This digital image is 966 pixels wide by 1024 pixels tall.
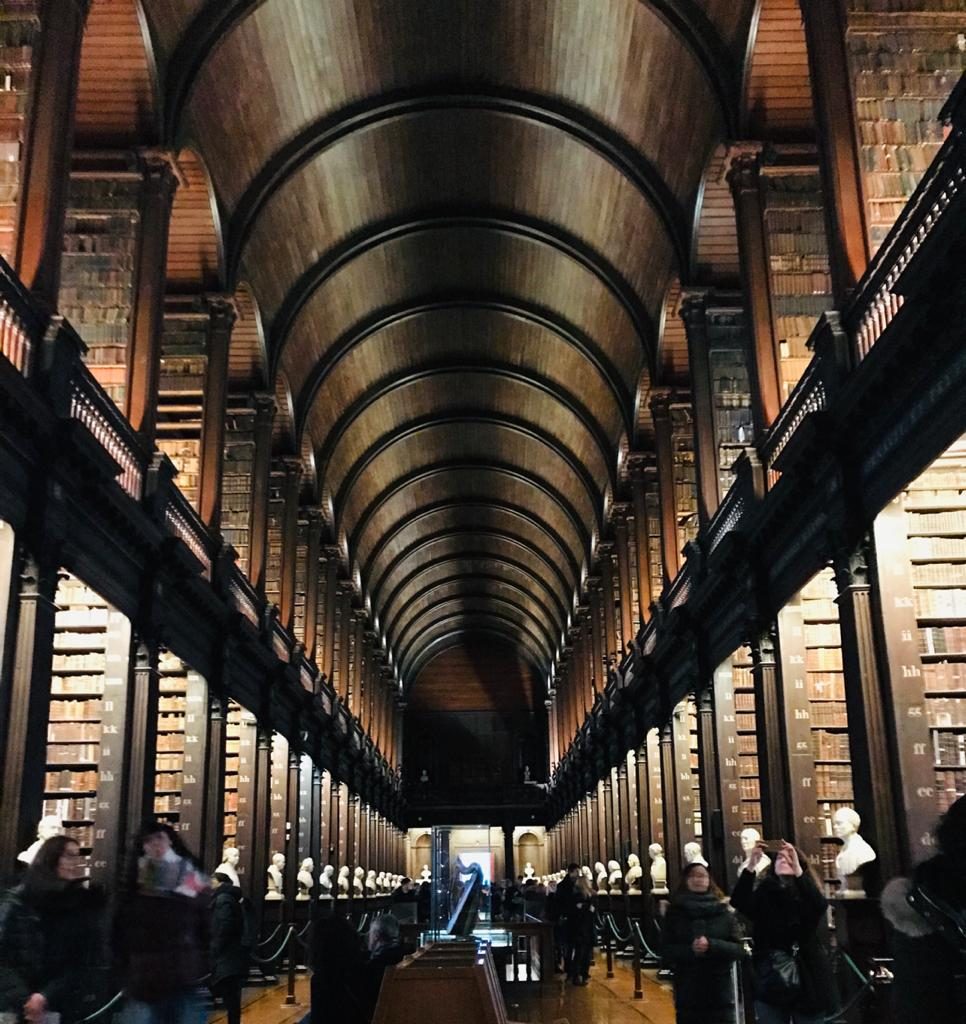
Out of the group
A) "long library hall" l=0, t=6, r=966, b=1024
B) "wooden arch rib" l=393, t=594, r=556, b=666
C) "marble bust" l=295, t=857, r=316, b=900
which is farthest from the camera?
"wooden arch rib" l=393, t=594, r=556, b=666

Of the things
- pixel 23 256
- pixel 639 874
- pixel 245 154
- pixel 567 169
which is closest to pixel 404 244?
pixel 567 169

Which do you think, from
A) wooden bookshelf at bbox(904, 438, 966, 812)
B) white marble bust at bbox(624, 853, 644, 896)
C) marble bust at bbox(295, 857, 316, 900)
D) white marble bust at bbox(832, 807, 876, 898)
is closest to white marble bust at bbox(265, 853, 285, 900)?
marble bust at bbox(295, 857, 316, 900)

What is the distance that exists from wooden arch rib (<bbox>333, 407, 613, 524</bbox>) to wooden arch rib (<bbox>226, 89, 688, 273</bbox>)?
10.9 meters

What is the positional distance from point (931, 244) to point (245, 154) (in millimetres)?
10414

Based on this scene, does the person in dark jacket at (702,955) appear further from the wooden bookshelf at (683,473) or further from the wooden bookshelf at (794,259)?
the wooden bookshelf at (683,473)

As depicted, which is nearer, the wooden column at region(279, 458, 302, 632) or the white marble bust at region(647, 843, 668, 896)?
the white marble bust at region(647, 843, 668, 896)

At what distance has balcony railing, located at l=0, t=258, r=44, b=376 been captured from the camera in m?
7.94

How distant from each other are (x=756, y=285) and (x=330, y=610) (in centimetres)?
1558

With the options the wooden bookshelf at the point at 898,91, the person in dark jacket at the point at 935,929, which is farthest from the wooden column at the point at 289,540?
the person in dark jacket at the point at 935,929

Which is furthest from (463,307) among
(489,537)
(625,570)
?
(489,537)

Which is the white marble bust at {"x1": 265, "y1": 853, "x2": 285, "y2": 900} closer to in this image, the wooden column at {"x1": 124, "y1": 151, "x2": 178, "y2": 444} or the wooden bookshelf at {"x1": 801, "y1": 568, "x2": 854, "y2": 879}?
the wooden column at {"x1": 124, "y1": 151, "x2": 178, "y2": 444}

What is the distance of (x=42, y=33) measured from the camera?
9.20 metres

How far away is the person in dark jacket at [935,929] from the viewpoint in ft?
11.7

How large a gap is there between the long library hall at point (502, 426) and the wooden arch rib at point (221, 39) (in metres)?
0.04
